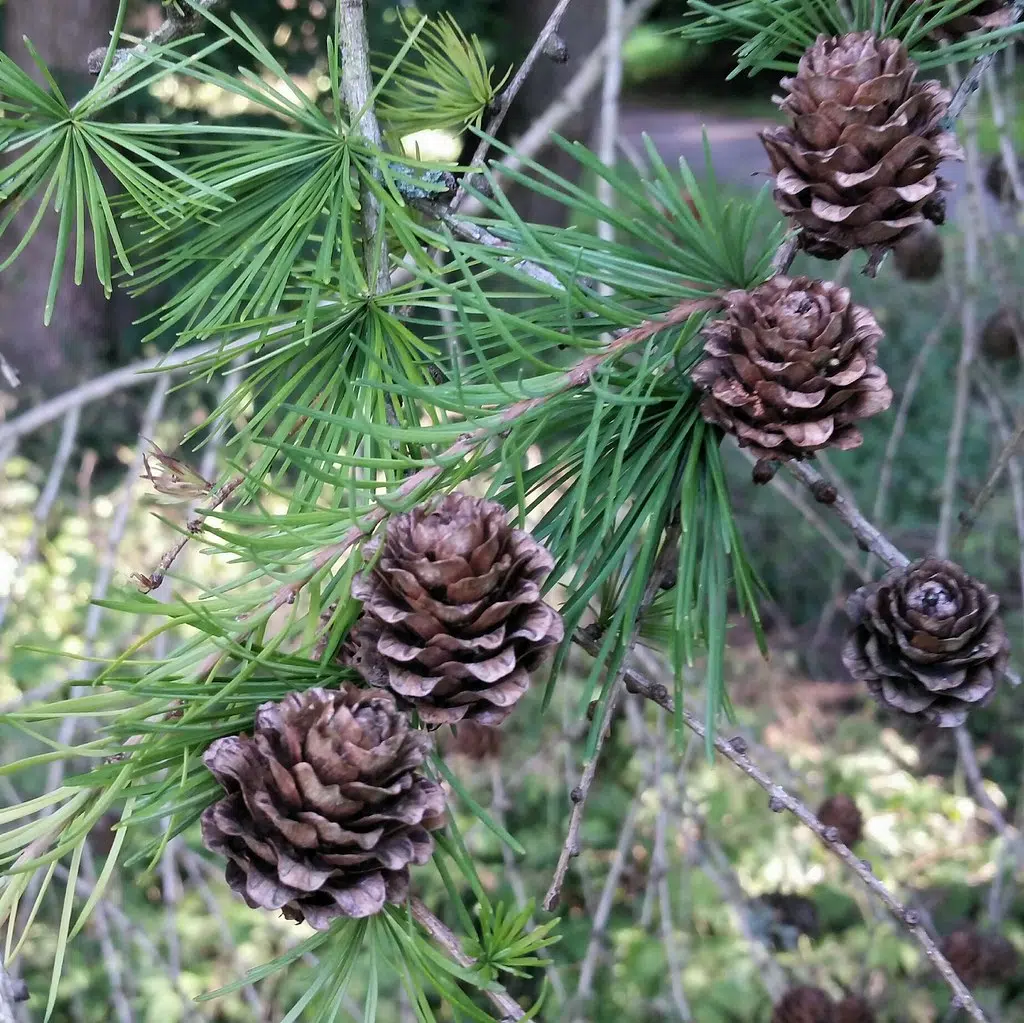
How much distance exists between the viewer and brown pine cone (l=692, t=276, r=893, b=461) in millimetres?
333

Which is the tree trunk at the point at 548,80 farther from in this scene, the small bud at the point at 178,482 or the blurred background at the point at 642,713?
the small bud at the point at 178,482

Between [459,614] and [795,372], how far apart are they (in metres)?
0.14

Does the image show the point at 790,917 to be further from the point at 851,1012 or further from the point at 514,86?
the point at 514,86

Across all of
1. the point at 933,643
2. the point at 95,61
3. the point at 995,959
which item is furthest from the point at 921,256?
the point at 95,61

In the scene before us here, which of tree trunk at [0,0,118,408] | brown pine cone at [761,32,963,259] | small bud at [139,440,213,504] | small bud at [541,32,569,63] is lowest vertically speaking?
small bud at [139,440,213,504]

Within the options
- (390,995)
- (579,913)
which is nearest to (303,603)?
(390,995)

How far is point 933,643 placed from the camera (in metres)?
0.43

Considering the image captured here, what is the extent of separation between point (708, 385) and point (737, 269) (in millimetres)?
60

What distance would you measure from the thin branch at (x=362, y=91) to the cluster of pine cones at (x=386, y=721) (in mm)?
171

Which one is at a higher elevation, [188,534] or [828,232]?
[828,232]

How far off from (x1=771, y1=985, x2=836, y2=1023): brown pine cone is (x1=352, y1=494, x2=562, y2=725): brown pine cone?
2.24 ft

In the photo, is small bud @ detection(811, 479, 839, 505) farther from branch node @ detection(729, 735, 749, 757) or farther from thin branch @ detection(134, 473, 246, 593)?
thin branch @ detection(134, 473, 246, 593)

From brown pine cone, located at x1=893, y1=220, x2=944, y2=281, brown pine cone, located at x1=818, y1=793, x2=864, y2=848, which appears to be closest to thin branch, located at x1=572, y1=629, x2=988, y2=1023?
brown pine cone, located at x1=818, y1=793, x2=864, y2=848

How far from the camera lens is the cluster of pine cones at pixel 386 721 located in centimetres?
28
